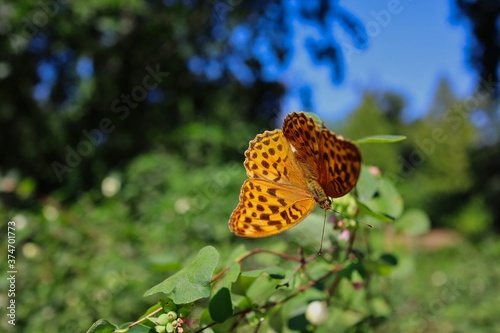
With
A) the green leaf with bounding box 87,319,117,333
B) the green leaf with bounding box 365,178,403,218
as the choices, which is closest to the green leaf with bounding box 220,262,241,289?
the green leaf with bounding box 87,319,117,333

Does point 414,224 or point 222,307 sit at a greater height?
point 222,307

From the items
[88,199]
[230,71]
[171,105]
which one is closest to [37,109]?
[171,105]

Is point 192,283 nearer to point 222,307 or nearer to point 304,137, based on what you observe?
point 222,307

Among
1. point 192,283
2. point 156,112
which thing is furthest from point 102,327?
point 156,112

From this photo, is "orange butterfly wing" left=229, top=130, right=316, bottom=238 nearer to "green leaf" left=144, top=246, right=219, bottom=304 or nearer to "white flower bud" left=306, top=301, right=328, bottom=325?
"green leaf" left=144, top=246, right=219, bottom=304

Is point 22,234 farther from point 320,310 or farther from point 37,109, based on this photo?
point 37,109

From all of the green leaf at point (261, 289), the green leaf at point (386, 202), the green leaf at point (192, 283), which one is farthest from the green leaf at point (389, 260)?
the green leaf at point (192, 283)

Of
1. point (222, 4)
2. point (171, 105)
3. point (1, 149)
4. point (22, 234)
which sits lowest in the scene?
point (1, 149)

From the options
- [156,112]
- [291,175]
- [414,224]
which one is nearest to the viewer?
[291,175]
